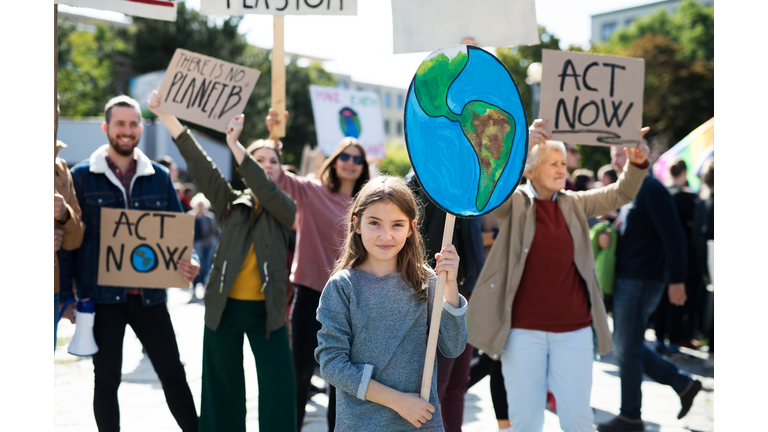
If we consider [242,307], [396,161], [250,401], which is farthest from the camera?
[396,161]

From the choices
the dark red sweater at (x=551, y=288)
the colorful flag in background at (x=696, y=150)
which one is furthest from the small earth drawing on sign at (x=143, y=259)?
the colorful flag in background at (x=696, y=150)

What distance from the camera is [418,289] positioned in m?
2.46

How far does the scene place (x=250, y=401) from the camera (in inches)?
207

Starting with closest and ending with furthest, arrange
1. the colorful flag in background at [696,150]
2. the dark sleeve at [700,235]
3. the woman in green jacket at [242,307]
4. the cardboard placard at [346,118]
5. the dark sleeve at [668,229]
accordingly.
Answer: the woman in green jacket at [242,307] → the dark sleeve at [668,229] → the dark sleeve at [700,235] → the cardboard placard at [346,118] → the colorful flag in background at [696,150]

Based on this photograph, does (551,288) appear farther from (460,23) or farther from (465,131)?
(460,23)

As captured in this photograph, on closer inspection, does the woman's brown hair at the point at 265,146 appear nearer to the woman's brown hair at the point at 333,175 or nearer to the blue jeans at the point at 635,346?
the woman's brown hair at the point at 333,175

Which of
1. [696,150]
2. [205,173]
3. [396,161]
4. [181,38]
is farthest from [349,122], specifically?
[396,161]

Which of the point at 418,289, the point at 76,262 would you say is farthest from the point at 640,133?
the point at 76,262

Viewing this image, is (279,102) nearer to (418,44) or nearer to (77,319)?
(418,44)

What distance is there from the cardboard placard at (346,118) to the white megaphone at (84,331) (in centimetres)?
418

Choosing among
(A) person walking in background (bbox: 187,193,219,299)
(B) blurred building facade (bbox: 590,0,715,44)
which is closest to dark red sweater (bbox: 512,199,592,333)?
(A) person walking in background (bbox: 187,193,219,299)

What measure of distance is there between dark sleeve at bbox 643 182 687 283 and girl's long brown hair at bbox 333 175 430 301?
2.74 meters

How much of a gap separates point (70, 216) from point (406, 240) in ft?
6.18

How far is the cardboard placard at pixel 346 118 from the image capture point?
7.77 m
